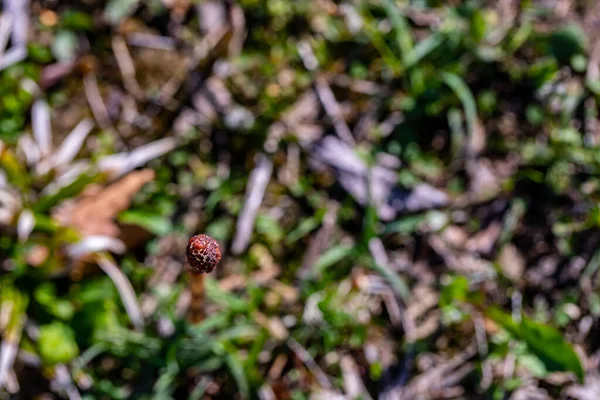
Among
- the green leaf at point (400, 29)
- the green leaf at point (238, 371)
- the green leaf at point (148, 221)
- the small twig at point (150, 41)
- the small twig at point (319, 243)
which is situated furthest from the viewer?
the small twig at point (150, 41)

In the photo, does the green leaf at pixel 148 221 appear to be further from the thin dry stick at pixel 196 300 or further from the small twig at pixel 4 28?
the small twig at pixel 4 28

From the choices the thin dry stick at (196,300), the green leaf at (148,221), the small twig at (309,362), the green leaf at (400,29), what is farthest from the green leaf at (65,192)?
the green leaf at (400,29)

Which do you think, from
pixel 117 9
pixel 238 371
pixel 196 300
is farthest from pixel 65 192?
A: pixel 238 371

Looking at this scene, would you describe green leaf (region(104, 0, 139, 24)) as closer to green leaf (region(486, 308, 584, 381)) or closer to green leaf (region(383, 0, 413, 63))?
green leaf (region(383, 0, 413, 63))

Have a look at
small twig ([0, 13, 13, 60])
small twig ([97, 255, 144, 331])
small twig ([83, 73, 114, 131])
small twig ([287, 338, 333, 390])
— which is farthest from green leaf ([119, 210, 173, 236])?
small twig ([0, 13, 13, 60])

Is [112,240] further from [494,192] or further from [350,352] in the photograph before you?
[494,192]

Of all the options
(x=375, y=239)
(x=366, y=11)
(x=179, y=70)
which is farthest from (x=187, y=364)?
(x=366, y=11)
